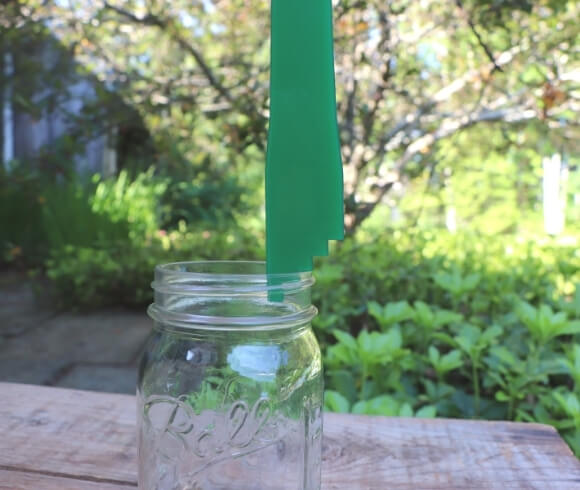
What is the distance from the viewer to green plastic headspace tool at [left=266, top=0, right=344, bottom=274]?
57 cm

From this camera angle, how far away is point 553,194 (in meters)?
6.99

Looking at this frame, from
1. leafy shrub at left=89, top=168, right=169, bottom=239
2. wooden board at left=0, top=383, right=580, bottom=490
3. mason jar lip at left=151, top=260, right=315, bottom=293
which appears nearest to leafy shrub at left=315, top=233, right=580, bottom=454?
wooden board at left=0, top=383, right=580, bottom=490

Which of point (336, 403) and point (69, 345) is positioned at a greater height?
point (336, 403)

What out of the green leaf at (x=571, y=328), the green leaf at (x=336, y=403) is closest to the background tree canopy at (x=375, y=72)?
the green leaf at (x=571, y=328)

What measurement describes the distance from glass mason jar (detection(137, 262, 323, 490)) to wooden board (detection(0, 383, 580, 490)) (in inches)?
3.2

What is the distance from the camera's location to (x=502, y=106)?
3346mm

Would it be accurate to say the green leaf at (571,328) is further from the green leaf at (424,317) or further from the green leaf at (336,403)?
the green leaf at (336,403)

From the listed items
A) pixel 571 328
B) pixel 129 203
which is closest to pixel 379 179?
pixel 571 328

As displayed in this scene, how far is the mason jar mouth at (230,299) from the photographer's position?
0.63m

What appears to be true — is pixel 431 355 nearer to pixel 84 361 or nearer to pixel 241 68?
pixel 84 361

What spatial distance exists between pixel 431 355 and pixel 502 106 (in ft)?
8.10

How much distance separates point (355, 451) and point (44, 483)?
16.8 inches

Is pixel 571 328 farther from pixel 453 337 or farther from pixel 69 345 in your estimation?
pixel 69 345

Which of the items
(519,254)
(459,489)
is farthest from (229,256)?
(459,489)
